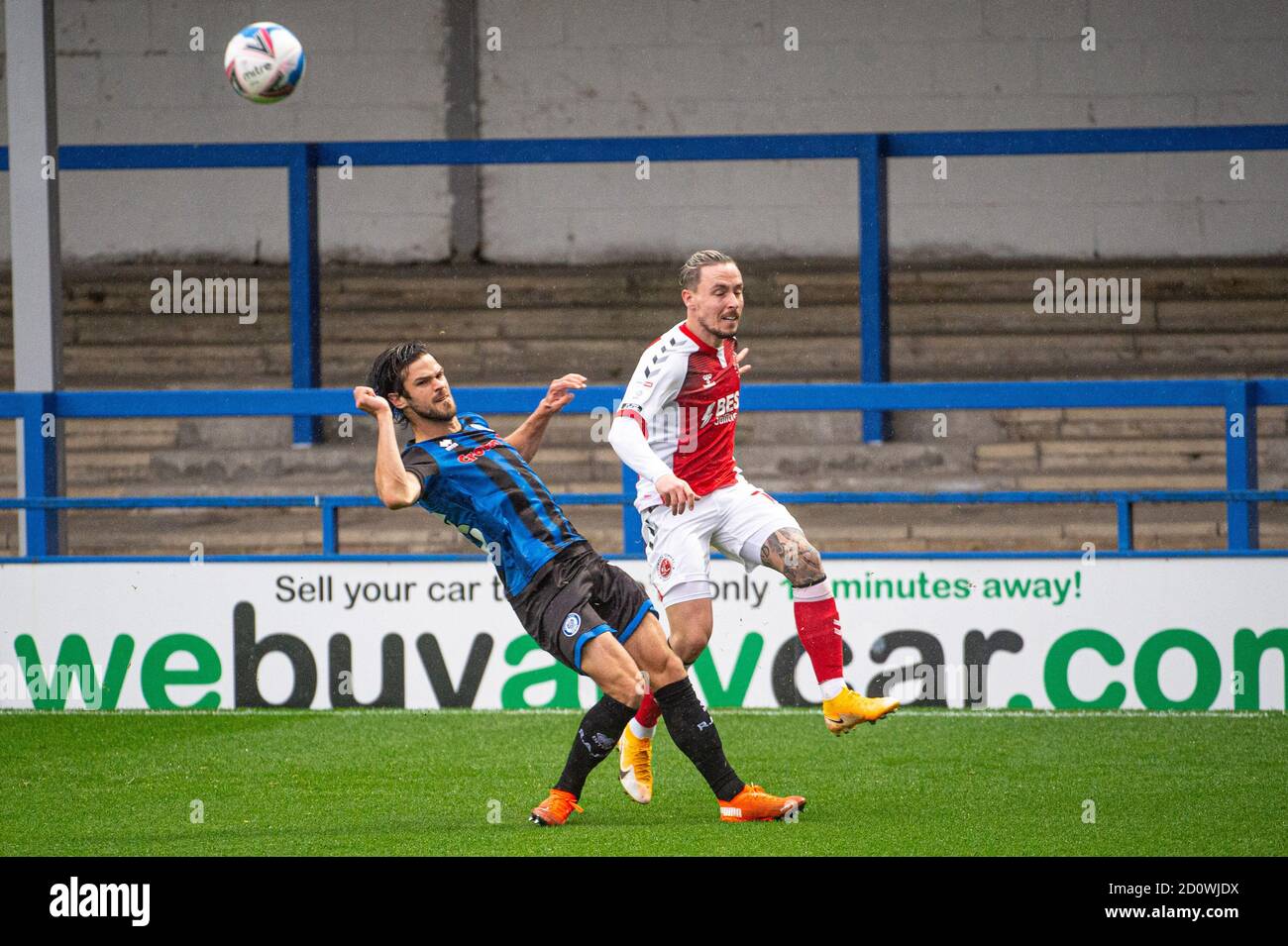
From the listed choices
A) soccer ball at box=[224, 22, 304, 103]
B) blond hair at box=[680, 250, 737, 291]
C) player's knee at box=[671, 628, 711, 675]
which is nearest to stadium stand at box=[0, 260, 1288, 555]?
soccer ball at box=[224, 22, 304, 103]

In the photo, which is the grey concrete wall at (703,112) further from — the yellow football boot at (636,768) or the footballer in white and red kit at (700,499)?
the yellow football boot at (636,768)

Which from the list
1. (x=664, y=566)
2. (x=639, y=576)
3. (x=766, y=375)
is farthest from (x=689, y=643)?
(x=766, y=375)

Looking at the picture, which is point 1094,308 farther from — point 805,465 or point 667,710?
point 667,710

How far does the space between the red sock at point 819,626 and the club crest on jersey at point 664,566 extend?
420mm

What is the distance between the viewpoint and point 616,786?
5496 millimetres

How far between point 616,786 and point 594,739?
2.54 ft

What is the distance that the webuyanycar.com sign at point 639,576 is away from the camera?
22.5 ft

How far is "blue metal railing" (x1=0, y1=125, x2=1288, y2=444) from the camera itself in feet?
28.9

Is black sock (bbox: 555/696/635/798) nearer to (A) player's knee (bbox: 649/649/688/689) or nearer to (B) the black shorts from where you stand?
(A) player's knee (bbox: 649/649/688/689)

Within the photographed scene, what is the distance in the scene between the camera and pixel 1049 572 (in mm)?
6941

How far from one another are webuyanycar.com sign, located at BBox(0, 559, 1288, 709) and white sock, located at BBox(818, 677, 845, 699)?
211 cm

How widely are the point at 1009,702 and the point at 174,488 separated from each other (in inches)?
Result: 314

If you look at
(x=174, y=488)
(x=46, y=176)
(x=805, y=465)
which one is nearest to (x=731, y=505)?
(x=46, y=176)

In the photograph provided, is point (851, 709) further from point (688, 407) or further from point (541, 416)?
point (541, 416)
